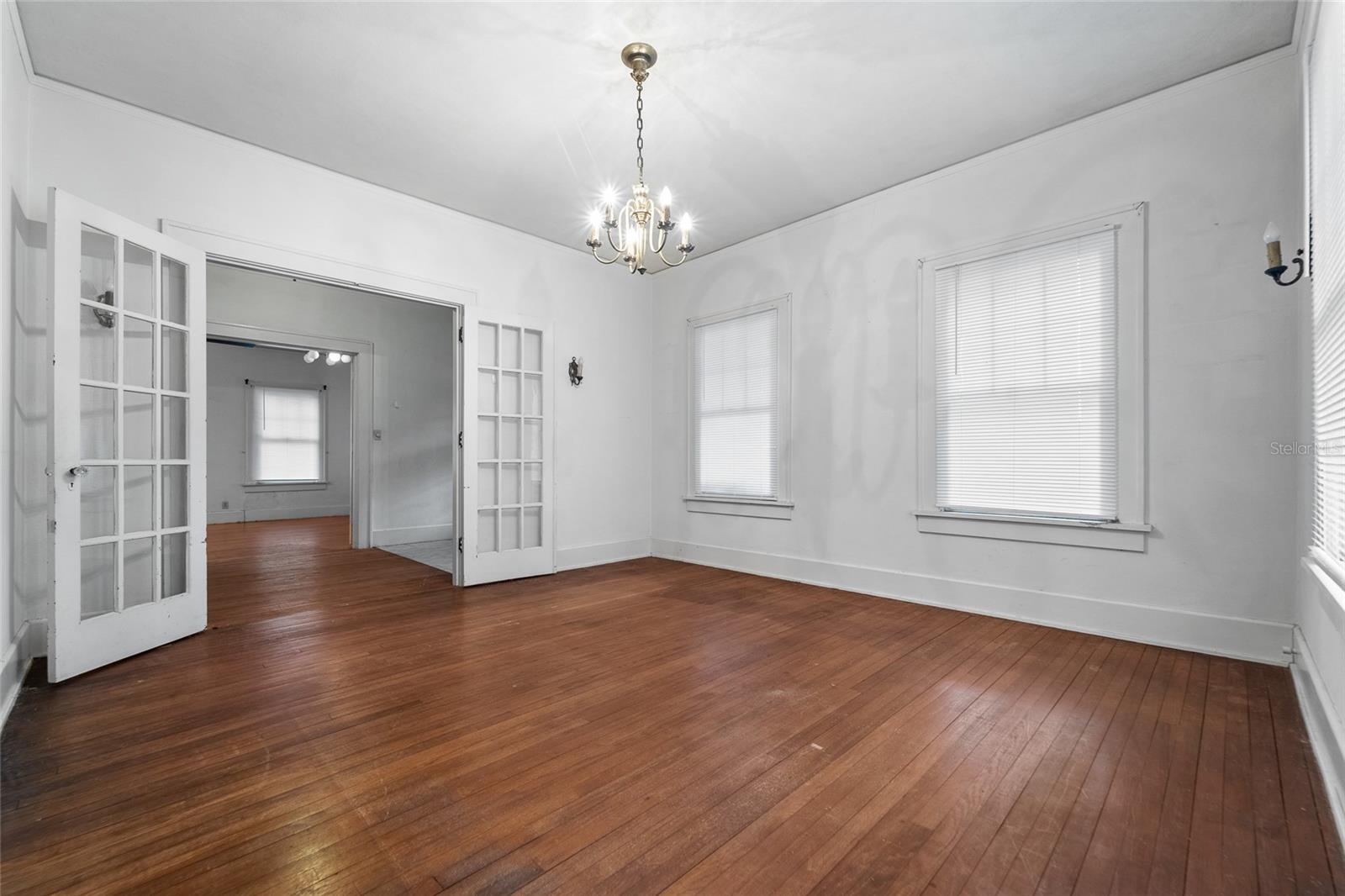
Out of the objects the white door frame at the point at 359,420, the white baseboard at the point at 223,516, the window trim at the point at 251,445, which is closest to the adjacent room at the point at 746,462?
the white door frame at the point at 359,420

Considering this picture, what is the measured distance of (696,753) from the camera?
6.52 ft

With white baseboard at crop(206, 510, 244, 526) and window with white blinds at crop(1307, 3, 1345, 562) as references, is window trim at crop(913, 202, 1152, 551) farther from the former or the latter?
white baseboard at crop(206, 510, 244, 526)

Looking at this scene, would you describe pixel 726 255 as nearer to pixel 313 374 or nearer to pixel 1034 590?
pixel 1034 590

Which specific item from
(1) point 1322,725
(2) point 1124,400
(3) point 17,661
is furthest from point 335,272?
(1) point 1322,725

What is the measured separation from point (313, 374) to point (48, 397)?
331 inches

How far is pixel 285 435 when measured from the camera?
987 centimetres

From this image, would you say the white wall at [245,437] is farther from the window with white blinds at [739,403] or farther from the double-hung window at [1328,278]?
the double-hung window at [1328,278]

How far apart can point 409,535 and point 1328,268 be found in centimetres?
756

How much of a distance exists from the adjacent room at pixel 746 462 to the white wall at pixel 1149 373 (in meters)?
0.02

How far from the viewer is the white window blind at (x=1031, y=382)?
10.9ft

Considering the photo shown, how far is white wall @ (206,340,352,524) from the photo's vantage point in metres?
9.20

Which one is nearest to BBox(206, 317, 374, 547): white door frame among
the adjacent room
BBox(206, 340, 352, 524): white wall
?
the adjacent room

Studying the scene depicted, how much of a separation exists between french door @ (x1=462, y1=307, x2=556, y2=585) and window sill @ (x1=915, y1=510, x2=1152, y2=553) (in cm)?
305

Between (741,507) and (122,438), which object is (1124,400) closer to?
(741,507)
